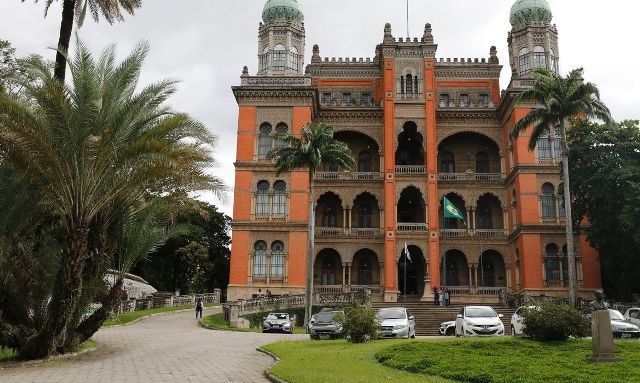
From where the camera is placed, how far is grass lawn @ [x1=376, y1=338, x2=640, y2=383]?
41.2 feet

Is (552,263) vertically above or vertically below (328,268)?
above

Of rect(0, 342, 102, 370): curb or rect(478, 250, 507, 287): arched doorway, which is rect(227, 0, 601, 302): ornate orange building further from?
rect(0, 342, 102, 370): curb

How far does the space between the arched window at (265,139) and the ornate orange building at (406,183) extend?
0.10m

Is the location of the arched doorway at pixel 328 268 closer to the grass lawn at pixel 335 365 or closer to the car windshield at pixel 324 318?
the car windshield at pixel 324 318

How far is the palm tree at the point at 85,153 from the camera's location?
16.2 metres

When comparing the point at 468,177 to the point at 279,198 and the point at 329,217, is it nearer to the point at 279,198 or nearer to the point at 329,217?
the point at 329,217

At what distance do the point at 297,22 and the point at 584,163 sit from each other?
77.7 ft

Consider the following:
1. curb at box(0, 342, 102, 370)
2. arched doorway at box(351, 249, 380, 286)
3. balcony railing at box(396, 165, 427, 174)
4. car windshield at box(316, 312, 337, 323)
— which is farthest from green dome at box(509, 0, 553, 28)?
curb at box(0, 342, 102, 370)

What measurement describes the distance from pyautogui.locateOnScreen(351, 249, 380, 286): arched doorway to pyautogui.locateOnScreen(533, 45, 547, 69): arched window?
1866cm

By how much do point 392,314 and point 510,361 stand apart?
8.98m

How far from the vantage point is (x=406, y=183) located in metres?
44.8

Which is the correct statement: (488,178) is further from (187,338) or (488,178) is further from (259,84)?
(187,338)

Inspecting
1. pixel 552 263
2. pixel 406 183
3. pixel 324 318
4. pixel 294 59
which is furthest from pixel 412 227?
pixel 324 318

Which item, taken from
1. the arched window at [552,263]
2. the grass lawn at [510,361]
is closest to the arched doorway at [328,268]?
the arched window at [552,263]
